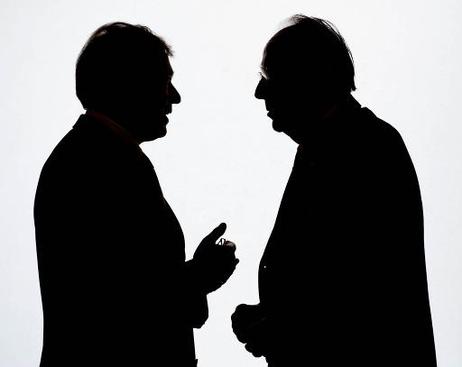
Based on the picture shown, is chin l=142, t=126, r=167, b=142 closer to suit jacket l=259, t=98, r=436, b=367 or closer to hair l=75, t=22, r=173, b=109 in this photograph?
hair l=75, t=22, r=173, b=109

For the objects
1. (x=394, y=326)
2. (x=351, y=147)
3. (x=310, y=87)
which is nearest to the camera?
(x=394, y=326)

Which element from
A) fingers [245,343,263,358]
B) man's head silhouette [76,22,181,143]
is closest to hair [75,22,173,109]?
man's head silhouette [76,22,181,143]

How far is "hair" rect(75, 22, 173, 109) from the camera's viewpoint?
120 cm

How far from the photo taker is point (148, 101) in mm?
1266

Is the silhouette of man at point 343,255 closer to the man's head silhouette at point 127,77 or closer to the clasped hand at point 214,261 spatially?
the clasped hand at point 214,261

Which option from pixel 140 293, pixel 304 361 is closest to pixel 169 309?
pixel 140 293

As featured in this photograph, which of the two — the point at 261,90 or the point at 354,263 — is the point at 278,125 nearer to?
the point at 261,90

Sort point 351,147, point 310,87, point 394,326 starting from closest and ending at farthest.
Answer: point 394,326, point 351,147, point 310,87

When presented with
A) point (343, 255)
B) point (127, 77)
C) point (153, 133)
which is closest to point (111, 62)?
point (127, 77)

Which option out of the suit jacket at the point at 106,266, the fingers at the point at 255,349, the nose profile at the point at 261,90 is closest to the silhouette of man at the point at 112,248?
the suit jacket at the point at 106,266

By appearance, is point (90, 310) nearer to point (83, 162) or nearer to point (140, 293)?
point (140, 293)

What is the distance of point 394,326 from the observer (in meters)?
0.97

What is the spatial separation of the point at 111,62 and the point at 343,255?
0.67 m

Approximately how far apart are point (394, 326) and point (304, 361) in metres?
0.19
